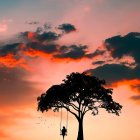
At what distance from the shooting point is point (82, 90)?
220ft

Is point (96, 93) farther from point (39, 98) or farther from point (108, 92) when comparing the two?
point (39, 98)

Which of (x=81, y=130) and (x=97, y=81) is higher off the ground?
(x=97, y=81)

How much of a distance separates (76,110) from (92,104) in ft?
10.1

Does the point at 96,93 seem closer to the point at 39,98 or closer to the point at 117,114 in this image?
the point at 117,114

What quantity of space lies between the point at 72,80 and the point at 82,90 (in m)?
2.50

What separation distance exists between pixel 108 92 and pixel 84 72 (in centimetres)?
565

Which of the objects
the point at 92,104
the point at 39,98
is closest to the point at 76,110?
the point at 92,104

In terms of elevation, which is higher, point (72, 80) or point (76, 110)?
point (72, 80)

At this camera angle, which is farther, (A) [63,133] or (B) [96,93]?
(B) [96,93]

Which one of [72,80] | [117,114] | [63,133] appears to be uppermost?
[72,80]

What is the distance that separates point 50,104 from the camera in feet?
228

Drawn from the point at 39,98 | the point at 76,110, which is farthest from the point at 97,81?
the point at 39,98

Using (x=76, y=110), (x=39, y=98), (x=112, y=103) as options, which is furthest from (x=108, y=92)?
(x=39, y=98)

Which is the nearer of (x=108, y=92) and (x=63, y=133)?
(x=63, y=133)
